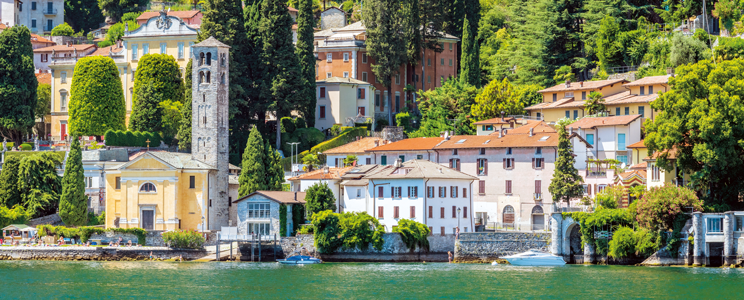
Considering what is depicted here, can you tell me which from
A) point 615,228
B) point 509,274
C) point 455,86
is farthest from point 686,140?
point 455,86

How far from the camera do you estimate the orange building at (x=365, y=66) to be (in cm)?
9875

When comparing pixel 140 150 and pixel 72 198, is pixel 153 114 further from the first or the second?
pixel 72 198

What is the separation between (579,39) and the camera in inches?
3725

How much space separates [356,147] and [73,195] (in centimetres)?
1968

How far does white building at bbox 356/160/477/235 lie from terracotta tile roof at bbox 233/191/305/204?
3269 mm

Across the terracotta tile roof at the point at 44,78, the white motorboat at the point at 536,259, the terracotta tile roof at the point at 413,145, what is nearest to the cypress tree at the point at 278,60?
the terracotta tile roof at the point at 413,145

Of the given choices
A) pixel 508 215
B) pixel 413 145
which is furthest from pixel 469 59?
pixel 508 215

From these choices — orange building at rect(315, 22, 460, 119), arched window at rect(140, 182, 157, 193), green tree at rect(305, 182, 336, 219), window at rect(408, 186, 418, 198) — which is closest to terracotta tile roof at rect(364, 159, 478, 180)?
window at rect(408, 186, 418, 198)

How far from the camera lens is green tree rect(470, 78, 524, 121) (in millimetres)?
87375

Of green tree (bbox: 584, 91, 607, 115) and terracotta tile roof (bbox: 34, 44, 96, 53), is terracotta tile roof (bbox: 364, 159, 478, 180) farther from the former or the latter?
terracotta tile roof (bbox: 34, 44, 96, 53)

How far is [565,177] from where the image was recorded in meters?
70.1

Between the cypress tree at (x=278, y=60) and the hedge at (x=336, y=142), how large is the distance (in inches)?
137

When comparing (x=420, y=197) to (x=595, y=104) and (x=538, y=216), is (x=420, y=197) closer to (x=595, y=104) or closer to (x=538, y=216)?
(x=538, y=216)

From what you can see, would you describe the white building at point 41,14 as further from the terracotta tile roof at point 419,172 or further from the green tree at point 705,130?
the green tree at point 705,130
